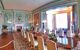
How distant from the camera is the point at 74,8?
6242 mm

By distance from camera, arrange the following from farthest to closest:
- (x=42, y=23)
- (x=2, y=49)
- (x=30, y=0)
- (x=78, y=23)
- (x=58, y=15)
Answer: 1. (x=58, y=15)
2. (x=42, y=23)
3. (x=30, y=0)
4. (x=78, y=23)
5. (x=2, y=49)

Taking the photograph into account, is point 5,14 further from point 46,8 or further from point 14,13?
point 46,8

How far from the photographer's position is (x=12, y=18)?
51.9 ft

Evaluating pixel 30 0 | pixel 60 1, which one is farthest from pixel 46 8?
pixel 60 1

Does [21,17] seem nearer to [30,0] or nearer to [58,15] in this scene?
[58,15]

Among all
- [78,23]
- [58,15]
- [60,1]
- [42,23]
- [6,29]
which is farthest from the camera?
[6,29]

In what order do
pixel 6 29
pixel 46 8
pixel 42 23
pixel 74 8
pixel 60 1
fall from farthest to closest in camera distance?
pixel 6 29
pixel 42 23
pixel 46 8
pixel 60 1
pixel 74 8

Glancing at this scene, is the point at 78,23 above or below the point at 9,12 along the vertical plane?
below

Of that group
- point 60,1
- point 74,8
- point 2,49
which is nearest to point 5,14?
point 60,1

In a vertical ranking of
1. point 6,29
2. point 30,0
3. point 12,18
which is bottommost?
point 6,29

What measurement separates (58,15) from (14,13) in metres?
5.51

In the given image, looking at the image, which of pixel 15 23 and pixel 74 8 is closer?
pixel 74 8

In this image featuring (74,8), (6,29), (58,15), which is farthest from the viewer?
(6,29)

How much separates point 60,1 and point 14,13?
29.6 ft
